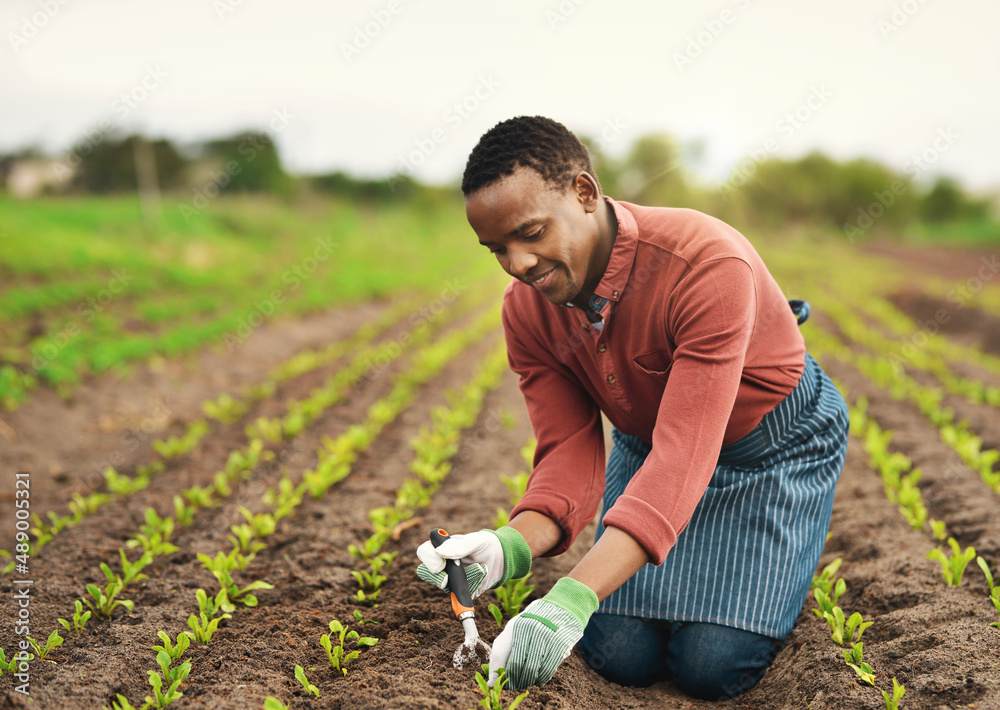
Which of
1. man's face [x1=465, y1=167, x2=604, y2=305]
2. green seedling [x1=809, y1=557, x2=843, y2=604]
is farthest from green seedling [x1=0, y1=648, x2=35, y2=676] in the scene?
green seedling [x1=809, y1=557, x2=843, y2=604]

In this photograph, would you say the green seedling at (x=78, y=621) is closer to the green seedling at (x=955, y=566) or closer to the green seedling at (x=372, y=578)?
the green seedling at (x=372, y=578)

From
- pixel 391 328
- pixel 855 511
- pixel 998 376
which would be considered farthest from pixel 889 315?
pixel 855 511

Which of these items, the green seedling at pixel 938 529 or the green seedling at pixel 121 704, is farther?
the green seedling at pixel 938 529

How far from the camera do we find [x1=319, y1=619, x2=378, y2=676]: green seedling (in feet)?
6.74

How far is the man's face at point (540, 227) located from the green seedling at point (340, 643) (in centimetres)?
125

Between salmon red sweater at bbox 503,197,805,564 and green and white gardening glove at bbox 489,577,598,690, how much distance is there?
0.68ft

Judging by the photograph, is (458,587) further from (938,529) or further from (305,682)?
(938,529)

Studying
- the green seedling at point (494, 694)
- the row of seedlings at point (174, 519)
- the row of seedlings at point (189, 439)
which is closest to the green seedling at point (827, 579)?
the green seedling at point (494, 694)

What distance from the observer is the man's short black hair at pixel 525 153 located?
1.74 m

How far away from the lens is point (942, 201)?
47438 mm

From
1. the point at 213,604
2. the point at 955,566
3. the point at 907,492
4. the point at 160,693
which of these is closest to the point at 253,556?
the point at 213,604

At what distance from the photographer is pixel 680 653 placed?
2.21m

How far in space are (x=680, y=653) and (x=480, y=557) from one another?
84 centimetres

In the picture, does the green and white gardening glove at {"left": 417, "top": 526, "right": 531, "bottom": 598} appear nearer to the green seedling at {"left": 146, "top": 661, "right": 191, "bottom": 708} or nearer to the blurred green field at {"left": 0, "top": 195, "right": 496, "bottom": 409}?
the green seedling at {"left": 146, "top": 661, "right": 191, "bottom": 708}
